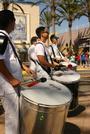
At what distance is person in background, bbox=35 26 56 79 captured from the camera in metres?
7.40

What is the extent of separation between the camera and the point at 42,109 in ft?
15.4

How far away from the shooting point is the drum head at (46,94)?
4.70 m

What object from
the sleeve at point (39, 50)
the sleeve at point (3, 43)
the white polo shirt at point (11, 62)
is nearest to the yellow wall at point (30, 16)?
the sleeve at point (39, 50)

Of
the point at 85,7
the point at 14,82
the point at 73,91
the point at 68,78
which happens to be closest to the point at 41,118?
the point at 14,82

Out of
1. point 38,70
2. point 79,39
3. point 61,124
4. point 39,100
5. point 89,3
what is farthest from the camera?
point 79,39

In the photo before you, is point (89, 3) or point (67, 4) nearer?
point (89, 3)

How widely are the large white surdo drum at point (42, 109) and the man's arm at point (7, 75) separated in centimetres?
11

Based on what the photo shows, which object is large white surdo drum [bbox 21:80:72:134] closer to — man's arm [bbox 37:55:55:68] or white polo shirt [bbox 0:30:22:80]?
white polo shirt [bbox 0:30:22:80]

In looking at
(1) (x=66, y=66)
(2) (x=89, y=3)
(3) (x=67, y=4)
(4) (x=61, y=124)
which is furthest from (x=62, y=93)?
(3) (x=67, y=4)

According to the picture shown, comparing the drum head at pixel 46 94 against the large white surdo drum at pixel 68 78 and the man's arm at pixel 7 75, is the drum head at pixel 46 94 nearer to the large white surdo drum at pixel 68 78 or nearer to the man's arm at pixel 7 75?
the man's arm at pixel 7 75

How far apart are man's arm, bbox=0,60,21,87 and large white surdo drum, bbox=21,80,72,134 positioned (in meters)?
0.11

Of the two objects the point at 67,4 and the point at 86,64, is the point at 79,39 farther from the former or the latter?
the point at 86,64

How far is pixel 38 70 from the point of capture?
7.76 meters

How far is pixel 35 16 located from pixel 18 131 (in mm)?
44894
